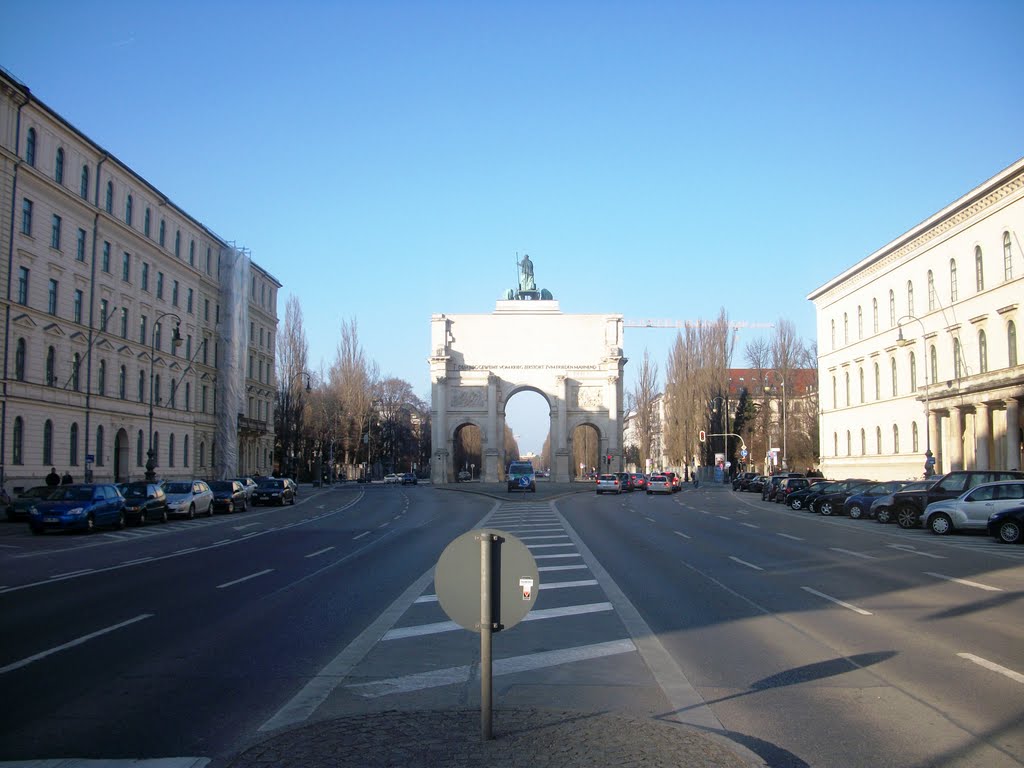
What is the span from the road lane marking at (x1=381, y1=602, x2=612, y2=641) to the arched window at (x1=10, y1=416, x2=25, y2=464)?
36261 millimetres

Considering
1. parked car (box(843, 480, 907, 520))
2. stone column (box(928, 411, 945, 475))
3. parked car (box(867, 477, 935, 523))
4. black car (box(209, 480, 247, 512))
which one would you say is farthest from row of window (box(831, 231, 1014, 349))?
black car (box(209, 480, 247, 512))

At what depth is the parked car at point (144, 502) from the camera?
33469mm

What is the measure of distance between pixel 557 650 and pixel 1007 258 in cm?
4814

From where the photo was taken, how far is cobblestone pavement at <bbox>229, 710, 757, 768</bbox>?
18.8 ft

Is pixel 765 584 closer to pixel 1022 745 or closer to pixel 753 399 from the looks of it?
pixel 1022 745

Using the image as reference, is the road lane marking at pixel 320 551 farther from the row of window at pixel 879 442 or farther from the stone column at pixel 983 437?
the row of window at pixel 879 442

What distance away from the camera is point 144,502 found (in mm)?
34188

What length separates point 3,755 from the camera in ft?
20.7

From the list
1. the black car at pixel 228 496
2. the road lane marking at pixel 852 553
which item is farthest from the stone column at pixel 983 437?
the black car at pixel 228 496

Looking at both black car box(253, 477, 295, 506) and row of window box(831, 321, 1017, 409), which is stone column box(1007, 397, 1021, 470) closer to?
row of window box(831, 321, 1017, 409)

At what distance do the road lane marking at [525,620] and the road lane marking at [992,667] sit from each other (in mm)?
4469

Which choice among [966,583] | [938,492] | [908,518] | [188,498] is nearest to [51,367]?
[188,498]

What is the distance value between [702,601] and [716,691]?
5527 millimetres

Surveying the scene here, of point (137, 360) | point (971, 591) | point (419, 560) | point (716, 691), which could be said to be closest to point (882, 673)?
point (716, 691)
